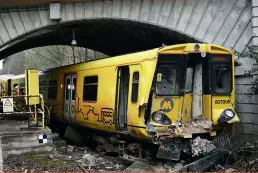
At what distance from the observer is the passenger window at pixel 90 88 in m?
11.9

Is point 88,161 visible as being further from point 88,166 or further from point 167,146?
point 167,146

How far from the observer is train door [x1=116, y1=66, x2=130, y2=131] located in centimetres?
1047

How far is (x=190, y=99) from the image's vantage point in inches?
386

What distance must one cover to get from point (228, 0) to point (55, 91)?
25.6 feet

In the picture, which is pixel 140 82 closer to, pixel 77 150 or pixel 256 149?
pixel 256 149

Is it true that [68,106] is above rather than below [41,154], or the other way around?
above

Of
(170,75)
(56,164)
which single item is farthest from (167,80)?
(56,164)

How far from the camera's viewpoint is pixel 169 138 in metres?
9.05

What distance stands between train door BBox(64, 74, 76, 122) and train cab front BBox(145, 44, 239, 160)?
17.5 ft

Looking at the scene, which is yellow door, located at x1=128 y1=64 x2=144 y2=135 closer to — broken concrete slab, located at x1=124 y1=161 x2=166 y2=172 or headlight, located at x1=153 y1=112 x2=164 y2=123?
headlight, located at x1=153 y1=112 x2=164 y2=123

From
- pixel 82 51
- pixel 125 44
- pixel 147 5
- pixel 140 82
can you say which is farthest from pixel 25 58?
pixel 140 82

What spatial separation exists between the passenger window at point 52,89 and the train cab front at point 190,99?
304 inches

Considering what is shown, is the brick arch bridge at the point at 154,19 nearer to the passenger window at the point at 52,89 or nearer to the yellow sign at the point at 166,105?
the passenger window at the point at 52,89

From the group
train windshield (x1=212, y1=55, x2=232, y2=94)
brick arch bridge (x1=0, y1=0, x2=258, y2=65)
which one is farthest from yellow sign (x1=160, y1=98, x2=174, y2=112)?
brick arch bridge (x1=0, y1=0, x2=258, y2=65)
